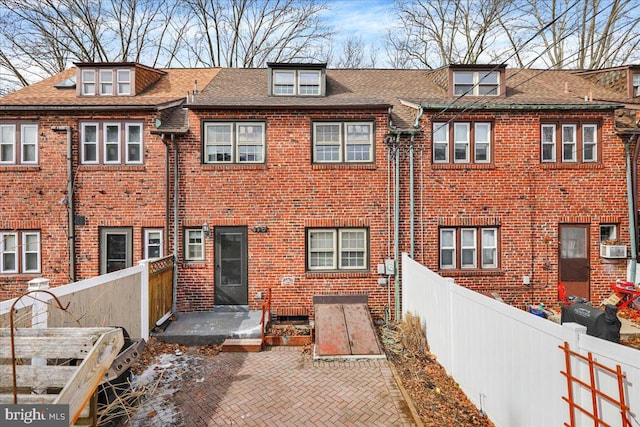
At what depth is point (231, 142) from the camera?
890 centimetres

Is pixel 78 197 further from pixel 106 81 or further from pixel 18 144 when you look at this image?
pixel 106 81

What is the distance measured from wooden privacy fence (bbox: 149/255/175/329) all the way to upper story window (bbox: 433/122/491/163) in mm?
7936

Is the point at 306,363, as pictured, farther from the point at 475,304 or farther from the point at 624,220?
the point at 624,220

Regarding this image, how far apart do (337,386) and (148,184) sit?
7.18 metres

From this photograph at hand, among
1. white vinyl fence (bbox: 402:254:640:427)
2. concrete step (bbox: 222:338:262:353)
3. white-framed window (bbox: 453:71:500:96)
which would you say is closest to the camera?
white vinyl fence (bbox: 402:254:640:427)

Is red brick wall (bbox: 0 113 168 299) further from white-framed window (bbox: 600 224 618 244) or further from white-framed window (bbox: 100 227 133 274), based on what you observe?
white-framed window (bbox: 600 224 618 244)

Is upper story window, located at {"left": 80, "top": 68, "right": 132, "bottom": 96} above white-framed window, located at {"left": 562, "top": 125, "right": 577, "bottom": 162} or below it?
above

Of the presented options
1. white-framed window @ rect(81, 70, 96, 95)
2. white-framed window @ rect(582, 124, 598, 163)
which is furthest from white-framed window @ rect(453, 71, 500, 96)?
white-framed window @ rect(81, 70, 96, 95)

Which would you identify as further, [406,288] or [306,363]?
[406,288]

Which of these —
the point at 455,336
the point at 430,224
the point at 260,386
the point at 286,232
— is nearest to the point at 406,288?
the point at 430,224

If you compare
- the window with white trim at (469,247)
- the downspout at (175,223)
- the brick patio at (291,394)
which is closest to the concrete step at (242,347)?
the brick patio at (291,394)

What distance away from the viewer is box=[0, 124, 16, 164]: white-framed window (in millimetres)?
8719

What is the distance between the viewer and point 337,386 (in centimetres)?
550

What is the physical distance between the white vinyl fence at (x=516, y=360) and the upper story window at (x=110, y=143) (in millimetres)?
8604
